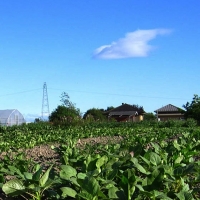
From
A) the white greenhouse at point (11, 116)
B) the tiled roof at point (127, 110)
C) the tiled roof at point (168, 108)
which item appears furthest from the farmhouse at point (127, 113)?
the white greenhouse at point (11, 116)

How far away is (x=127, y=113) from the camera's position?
247ft

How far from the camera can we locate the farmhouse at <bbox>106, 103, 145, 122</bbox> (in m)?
71.8

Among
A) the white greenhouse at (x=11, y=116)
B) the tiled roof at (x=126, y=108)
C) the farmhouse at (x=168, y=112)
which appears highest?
the tiled roof at (x=126, y=108)

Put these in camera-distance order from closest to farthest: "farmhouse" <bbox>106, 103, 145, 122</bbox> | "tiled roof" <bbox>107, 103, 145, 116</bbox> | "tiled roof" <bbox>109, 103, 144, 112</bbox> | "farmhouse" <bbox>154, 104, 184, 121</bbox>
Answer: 1. "farmhouse" <bbox>106, 103, 145, 122</bbox>
2. "farmhouse" <bbox>154, 104, 184, 121</bbox>
3. "tiled roof" <bbox>107, 103, 145, 116</bbox>
4. "tiled roof" <bbox>109, 103, 144, 112</bbox>

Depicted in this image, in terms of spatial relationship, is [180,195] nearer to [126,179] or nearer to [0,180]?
[126,179]

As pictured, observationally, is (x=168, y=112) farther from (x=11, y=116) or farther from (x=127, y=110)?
(x=11, y=116)

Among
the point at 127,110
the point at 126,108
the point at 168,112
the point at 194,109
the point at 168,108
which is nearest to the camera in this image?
the point at 194,109

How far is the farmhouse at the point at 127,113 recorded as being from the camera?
71.8m

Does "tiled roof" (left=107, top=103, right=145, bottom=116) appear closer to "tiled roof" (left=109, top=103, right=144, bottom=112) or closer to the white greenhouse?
"tiled roof" (left=109, top=103, right=144, bottom=112)

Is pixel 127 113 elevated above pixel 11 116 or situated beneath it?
elevated above

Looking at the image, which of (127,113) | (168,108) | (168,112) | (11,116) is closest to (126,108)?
(127,113)

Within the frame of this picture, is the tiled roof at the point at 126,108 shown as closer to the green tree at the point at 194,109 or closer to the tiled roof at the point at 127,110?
the tiled roof at the point at 127,110

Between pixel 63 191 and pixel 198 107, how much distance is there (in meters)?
41.8

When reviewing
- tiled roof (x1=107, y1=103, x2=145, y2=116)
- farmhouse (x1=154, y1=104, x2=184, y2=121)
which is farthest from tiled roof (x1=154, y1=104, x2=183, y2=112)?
tiled roof (x1=107, y1=103, x2=145, y2=116)
